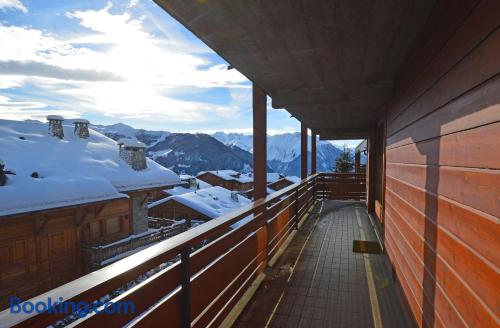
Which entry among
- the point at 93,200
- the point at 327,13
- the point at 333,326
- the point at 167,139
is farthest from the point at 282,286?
the point at 167,139

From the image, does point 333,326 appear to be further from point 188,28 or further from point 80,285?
point 188,28

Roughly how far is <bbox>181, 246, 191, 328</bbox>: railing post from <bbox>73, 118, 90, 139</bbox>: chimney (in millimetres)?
16797

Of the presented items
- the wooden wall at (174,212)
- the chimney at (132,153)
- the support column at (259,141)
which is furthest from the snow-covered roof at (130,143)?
the support column at (259,141)

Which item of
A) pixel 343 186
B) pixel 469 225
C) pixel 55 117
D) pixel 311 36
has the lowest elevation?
pixel 343 186

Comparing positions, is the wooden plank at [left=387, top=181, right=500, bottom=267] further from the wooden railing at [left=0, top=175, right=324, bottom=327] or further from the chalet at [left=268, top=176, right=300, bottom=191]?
the chalet at [left=268, top=176, right=300, bottom=191]

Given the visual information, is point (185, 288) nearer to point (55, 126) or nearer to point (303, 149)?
point (303, 149)

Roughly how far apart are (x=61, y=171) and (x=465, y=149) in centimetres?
1304

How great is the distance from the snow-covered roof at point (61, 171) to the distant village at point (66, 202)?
0.03 metres

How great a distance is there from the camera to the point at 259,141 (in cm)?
434

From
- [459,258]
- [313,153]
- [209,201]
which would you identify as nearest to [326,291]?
[459,258]

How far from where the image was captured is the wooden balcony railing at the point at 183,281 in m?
1.14

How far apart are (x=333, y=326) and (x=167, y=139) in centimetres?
14990

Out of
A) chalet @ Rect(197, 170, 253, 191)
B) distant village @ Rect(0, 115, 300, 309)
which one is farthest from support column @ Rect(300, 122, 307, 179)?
chalet @ Rect(197, 170, 253, 191)

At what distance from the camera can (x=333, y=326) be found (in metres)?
2.77
